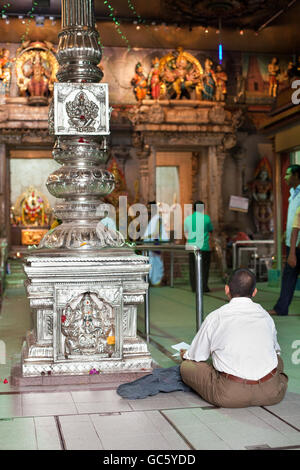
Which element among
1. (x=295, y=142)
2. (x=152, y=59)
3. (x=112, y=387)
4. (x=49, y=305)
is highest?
(x=152, y=59)

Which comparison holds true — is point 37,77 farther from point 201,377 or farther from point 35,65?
point 201,377

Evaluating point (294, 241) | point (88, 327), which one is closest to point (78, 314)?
point (88, 327)

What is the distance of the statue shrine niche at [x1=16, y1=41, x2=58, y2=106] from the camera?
51.3 feet

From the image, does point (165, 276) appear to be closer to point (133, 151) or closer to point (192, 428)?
point (133, 151)

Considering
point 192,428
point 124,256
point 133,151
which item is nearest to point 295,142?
point 133,151

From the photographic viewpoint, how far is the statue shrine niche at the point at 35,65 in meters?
15.6

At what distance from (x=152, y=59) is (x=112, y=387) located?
13.6m

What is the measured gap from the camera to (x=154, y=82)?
52.7ft

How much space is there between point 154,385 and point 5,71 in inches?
517

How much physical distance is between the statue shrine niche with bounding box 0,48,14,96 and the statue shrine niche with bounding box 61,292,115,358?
40.6 ft

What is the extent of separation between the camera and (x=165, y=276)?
522 inches

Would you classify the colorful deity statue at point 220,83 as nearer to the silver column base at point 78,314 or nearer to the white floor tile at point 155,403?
the silver column base at point 78,314

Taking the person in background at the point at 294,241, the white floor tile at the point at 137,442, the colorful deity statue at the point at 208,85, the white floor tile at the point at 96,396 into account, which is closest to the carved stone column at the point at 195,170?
the colorful deity statue at the point at 208,85

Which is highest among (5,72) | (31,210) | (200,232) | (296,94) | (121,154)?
(5,72)
